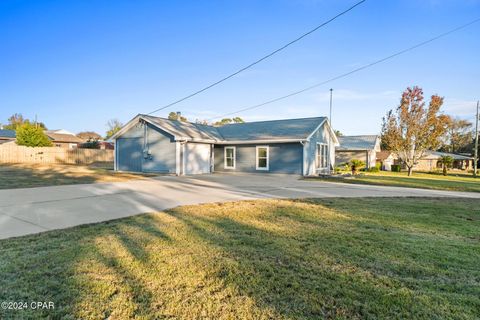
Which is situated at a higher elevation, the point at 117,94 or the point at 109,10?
the point at 109,10

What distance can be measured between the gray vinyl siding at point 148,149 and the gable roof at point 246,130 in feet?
1.87

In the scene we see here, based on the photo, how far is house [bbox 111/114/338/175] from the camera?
17.7 metres

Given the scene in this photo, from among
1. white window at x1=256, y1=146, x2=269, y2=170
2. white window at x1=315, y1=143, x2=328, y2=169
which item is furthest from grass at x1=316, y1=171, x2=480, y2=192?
white window at x1=256, y1=146, x2=269, y2=170

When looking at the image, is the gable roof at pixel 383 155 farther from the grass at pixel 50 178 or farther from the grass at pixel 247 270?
the grass at pixel 247 270

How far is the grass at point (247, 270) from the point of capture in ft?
8.18

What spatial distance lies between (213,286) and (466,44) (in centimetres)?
1773

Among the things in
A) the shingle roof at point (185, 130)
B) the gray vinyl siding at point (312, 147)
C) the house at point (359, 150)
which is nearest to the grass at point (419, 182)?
the gray vinyl siding at point (312, 147)

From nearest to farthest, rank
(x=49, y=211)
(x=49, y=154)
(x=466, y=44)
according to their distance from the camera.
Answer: (x=49, y=211) < (x=466, y=44) < (x=49, y=154)

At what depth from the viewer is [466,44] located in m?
14.0

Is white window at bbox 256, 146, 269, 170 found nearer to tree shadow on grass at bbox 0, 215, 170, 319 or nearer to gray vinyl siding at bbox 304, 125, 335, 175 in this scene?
gray vinyl siding at bbox 304, 125, 335, 175

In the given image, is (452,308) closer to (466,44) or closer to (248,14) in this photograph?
(248,14)

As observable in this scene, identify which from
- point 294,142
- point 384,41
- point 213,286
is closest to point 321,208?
point 213,286

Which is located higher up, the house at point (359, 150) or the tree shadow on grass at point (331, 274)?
the house at point (359, 150)

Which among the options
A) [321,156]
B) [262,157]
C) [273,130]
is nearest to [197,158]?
[262,157]
